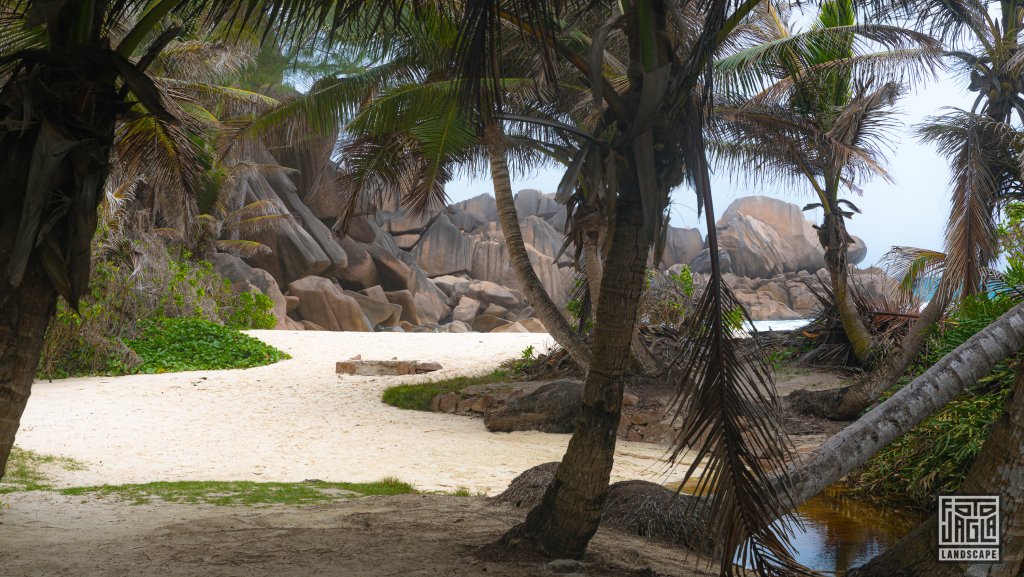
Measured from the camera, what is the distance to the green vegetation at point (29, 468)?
5.88m

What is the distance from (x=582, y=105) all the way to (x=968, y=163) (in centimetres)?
470

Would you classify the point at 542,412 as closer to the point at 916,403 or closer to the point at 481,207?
the point at 916,403

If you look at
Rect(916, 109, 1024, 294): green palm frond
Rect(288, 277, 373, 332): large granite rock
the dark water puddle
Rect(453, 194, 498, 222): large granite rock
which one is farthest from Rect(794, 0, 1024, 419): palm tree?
Rect(453, 194, 498, 222): large granite rock

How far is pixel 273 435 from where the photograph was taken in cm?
949

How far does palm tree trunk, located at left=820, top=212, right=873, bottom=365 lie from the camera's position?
11359 millimetres

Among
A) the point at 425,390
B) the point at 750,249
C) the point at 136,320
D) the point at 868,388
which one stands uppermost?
the point at 750,249

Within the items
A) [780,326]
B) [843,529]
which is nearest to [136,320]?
[843,529]

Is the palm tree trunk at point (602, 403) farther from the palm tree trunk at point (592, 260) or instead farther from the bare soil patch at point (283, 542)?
the palm tree trunk at point (592, 260)

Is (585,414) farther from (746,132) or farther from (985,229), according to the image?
(746,132)

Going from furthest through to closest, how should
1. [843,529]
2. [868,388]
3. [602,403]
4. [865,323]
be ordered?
[865,323] < [868,388] < [843,529] < [602,403]

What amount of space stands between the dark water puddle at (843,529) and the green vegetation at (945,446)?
0.22m

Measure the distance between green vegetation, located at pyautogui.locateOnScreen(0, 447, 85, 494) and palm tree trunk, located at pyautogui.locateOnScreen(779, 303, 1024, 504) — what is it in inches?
214

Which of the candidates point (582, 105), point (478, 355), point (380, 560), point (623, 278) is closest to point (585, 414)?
point (623, 278)

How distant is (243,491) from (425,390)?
5.79 meters
